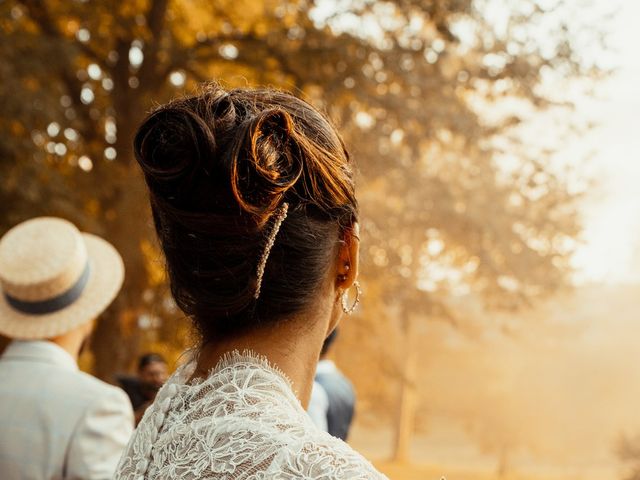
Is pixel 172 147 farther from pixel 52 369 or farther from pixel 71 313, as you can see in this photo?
pixel 71 313

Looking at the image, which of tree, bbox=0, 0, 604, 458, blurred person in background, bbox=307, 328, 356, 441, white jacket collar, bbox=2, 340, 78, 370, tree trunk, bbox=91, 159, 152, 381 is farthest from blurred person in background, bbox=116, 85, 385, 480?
tree trunk, bbox=91, 159, 152, 381

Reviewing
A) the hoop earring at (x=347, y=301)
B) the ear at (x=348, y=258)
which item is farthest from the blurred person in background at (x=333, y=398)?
the ear at (x=348, y=258)

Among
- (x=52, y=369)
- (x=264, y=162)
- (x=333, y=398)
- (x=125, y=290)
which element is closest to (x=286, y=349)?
(x=264, y=162)

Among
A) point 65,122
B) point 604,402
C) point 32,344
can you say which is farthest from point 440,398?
point 32,344

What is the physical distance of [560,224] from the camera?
16000 millimetres

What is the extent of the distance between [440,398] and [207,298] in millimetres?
36094

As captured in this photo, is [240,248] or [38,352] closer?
[240,248]

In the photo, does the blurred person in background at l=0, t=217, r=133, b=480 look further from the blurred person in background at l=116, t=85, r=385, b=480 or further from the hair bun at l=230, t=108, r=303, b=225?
the hair bun at l=230, t=108, r=303, b=225

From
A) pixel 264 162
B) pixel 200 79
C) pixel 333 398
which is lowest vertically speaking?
pixel 264 162

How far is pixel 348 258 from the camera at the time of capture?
4.54 feet

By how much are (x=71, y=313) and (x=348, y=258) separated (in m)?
2.01

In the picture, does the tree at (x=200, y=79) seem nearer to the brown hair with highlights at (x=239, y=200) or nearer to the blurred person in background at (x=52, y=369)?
the blurred person in background at (x=52, y=369)

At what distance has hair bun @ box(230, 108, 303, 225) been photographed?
1228 mm

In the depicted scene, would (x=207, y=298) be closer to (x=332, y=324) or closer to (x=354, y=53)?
(x=332, y=324)
